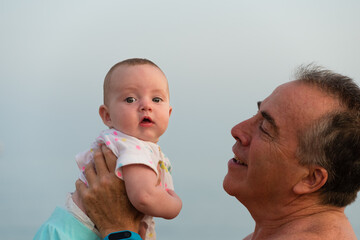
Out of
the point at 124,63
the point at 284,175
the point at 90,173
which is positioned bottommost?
the point at 284,175

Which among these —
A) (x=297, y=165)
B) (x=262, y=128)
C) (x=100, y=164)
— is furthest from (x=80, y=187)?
(x=297, y=165)

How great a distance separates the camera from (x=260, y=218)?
360 cm

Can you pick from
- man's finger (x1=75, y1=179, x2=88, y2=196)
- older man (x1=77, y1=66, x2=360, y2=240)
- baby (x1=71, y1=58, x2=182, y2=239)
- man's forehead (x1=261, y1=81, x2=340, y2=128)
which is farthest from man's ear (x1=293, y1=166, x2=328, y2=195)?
man's finger (x1=75, y1=179, x2=88, y2=196)

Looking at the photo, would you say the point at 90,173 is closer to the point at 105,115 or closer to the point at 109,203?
the point at 109,203

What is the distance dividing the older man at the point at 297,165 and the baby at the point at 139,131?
0.65 feet

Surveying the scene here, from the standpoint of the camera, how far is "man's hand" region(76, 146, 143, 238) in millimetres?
3562

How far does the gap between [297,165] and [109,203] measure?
1.48 metres

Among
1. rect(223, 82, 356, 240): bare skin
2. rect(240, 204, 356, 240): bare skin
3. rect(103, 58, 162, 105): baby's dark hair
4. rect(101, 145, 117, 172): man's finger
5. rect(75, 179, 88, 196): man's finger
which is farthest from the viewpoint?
rect(103, 58, 162, 105): baby's dark hair

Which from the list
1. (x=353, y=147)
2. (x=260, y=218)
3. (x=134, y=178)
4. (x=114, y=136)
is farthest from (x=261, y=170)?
(x=114, y=136)

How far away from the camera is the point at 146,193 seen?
3.29 meters

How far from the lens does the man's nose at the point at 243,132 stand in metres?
3.59

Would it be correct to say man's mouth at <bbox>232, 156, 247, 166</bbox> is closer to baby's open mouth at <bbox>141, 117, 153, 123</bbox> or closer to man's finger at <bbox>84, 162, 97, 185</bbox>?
baby's open mouth at <bbox>141, 117, 153, 123</bbox>

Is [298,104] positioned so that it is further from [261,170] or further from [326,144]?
[261,170]

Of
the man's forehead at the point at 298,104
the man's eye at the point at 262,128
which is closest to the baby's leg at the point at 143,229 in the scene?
the man's eye at the point at 262,128
